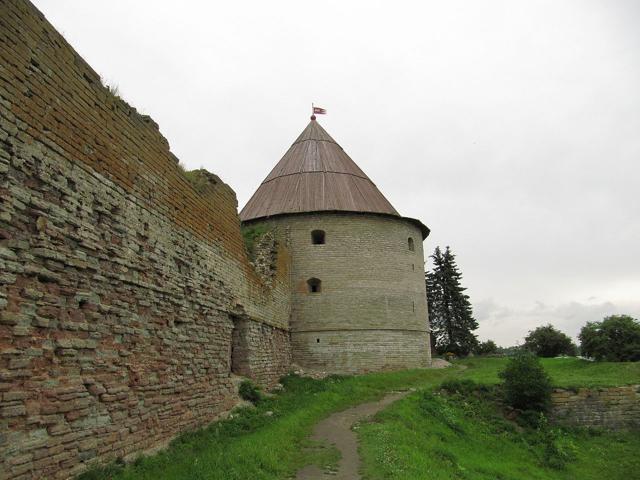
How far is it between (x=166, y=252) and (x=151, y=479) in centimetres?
363

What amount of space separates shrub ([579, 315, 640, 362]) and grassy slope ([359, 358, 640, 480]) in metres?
2.50

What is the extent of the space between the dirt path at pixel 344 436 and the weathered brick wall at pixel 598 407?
4.46 metres

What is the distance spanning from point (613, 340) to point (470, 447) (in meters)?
10.6

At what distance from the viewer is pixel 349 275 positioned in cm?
1844

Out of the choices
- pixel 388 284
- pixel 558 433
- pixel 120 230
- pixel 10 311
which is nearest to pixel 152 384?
pixel 120 230

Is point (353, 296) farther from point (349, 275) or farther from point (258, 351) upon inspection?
point (258, 351)

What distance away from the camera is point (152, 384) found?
7.78 metres

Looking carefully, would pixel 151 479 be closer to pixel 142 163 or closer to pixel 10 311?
pixel 10 311

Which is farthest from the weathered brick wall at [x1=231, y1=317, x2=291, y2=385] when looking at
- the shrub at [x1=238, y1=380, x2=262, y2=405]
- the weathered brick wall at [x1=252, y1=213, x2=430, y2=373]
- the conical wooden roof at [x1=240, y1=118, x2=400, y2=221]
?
the conical wooden roof at [x1=240, y1=118, x2=400, y2=221]

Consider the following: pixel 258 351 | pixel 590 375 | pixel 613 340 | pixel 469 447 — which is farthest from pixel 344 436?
pixel 613 340

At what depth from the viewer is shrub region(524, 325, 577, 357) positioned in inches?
1105

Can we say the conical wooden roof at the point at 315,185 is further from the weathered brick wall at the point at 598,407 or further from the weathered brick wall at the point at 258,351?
the weathered brick wall at the point at 598,407

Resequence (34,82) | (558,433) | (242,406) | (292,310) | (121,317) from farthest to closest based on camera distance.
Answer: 1. (292,310)
2. (558,433)
3. (242,406)
4. (121,317)
5. (34,82)

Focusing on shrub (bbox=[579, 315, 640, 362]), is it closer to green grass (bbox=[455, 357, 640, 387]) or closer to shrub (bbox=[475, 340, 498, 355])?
green grass (bbox=[455, 357, 640, 387])
